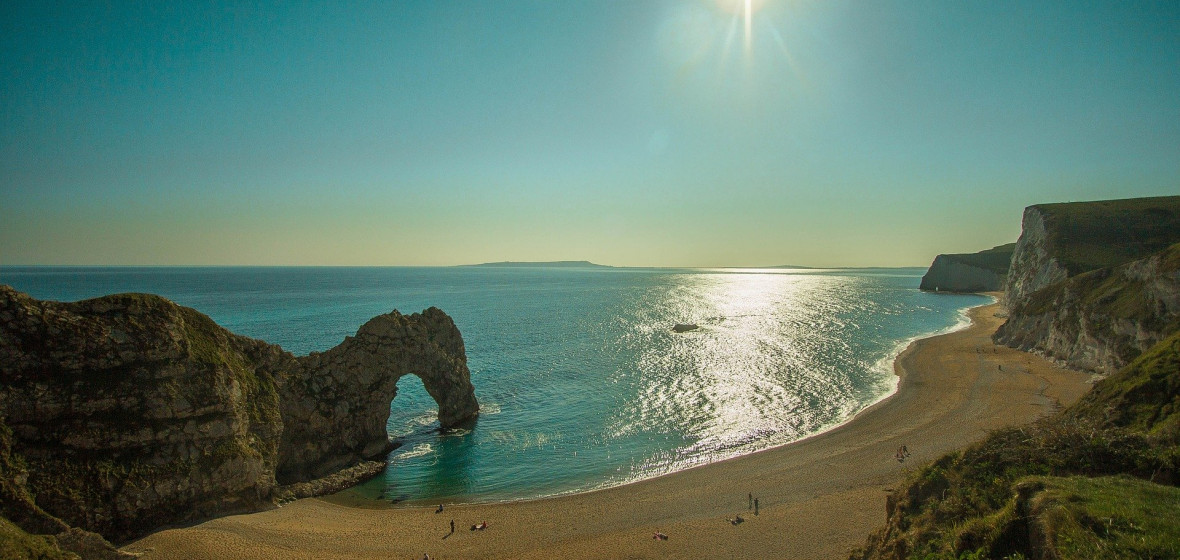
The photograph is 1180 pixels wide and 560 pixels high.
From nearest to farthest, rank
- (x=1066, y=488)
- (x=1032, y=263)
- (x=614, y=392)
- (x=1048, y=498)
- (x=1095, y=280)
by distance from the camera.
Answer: (x=1048, y=498) < (x=1066, y=488) < (x=614, y=392) < (x=1095, y=280) < (x=1032, y=263)

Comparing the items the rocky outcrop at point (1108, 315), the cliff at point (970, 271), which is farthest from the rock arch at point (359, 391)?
the cliff at point (970, 271)

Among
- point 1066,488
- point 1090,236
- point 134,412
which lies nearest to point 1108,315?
point 1090,236

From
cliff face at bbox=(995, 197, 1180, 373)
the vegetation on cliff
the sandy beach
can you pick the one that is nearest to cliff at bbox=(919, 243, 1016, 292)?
cliff face at bbox=(995, 197, 1180, 373)

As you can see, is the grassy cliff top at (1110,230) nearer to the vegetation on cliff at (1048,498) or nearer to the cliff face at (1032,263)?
the cliff face at (1032,263)

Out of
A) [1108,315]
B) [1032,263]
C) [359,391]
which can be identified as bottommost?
[359,391]

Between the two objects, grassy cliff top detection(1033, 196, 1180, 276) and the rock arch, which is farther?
grassy cliff top detection(1033, 196, 1180, 276)

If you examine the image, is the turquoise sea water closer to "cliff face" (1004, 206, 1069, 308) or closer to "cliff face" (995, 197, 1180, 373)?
"cliff face" (1004, 206, 1069, 308)

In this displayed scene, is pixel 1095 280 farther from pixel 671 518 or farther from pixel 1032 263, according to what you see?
pixel 671 518

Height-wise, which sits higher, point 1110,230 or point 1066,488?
point 1110,230
